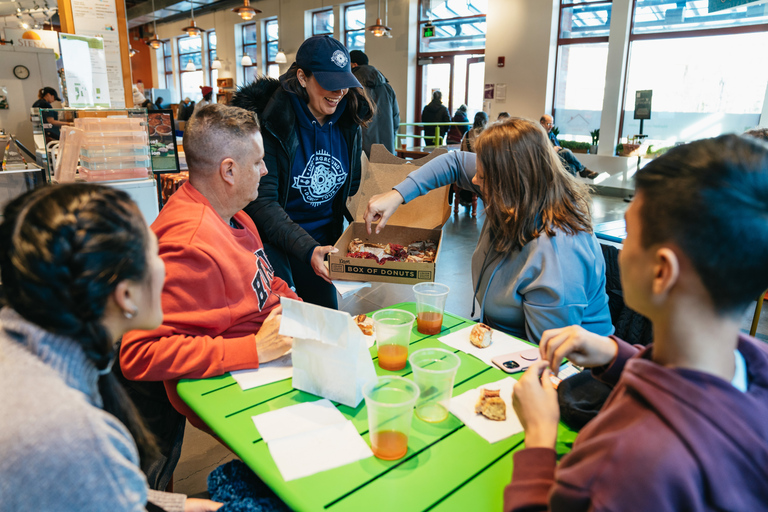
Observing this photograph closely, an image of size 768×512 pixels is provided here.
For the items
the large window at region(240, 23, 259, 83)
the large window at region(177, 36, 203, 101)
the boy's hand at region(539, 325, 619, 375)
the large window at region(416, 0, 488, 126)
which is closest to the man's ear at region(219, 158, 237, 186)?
the boy's hand at region(539, 325, 619, 375)

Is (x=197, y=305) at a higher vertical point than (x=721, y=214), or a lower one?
lower

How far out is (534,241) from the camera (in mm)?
1637

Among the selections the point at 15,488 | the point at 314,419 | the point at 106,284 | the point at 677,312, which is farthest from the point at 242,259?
the point at 677,312

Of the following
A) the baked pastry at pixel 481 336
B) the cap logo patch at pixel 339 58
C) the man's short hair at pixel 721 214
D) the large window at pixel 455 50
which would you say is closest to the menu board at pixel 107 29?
the cap logo patch at pixel 339 58

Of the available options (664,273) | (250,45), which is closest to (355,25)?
Result: (250,45)

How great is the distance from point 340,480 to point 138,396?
861 millimetres

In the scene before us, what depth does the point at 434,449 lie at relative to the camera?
102 centimetres

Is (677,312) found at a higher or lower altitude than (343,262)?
higher

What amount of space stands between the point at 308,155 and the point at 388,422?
1538 mm

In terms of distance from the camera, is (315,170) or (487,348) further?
(315,170)

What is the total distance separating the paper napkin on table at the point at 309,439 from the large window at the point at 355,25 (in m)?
13.2

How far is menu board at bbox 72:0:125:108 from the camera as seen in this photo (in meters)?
3.45

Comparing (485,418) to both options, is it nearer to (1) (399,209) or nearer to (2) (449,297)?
(1) (399,209)

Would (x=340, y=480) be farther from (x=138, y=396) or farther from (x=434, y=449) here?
(x=138, y=396)
